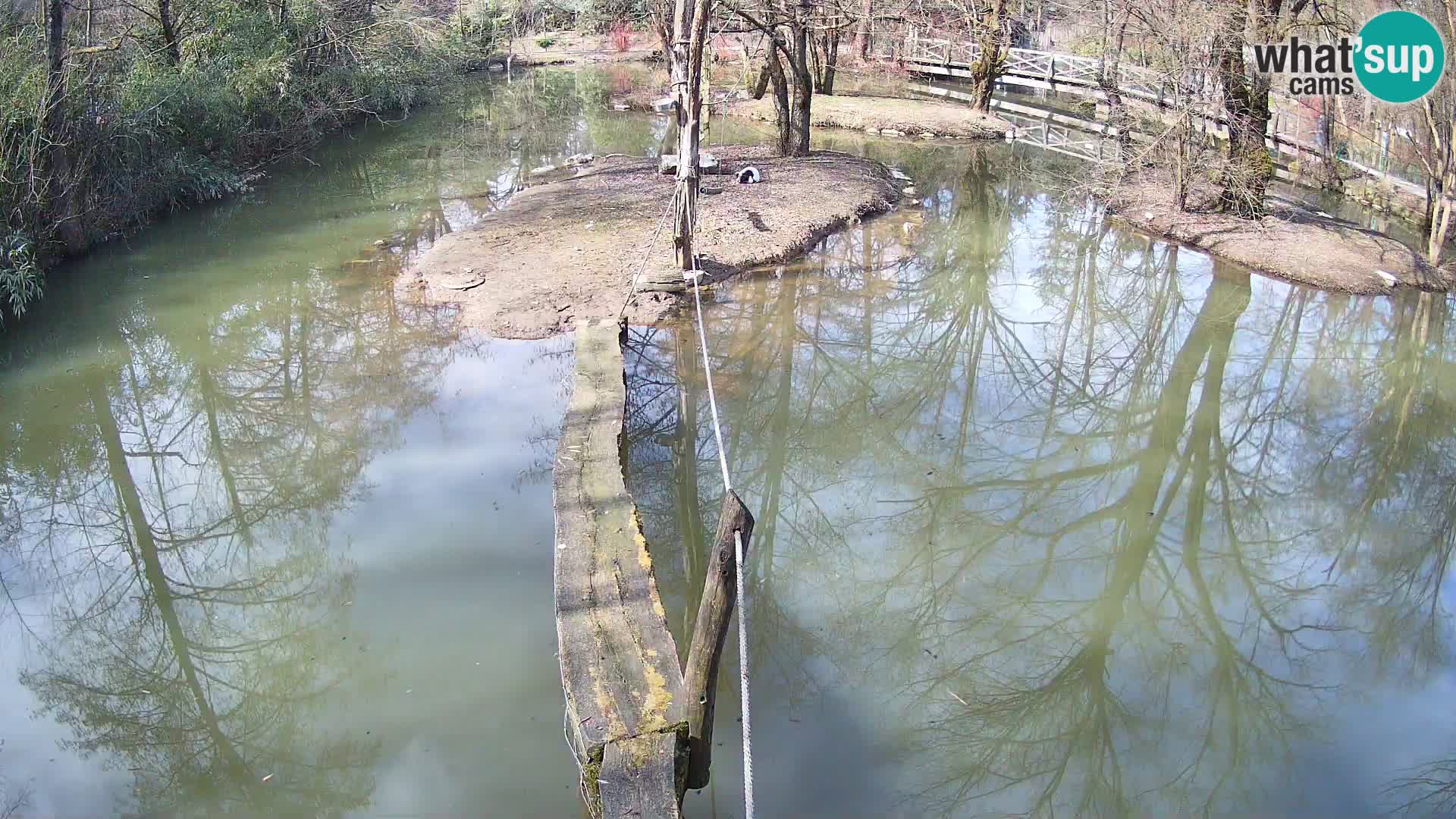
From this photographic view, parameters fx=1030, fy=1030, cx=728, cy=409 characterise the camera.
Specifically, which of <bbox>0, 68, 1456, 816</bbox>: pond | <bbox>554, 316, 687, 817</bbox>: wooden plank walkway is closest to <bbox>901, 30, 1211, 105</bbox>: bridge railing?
<bbox>0, 68, 1456, 816</bbox>: pond

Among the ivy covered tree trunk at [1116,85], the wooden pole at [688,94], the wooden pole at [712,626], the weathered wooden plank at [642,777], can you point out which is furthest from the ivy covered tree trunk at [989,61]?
the weathered wooden plank at [642,777]

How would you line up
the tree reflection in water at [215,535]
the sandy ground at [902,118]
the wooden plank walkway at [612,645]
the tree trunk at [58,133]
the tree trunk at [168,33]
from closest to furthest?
the wooden plank walkway at [612,645]
the tree reflection in water at [215,535]
the tree trunk at [58,133]
the tree trunk at [168,33]
the sandy ground at [902,118]

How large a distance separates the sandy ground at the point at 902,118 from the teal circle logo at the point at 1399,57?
7.56 m

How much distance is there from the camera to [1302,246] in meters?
11.9

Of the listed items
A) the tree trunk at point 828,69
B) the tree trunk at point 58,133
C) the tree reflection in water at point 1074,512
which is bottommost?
the tree reflection in water at point 1074,512

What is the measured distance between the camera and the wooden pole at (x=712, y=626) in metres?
4.29

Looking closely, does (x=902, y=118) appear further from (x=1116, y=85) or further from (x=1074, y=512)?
(x=1074, y=512)

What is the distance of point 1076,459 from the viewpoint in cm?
770

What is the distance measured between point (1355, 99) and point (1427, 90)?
268 cm

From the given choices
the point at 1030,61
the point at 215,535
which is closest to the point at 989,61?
the point at 1030,61

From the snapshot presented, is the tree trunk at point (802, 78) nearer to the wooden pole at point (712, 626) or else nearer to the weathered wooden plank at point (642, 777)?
the wooden pole at point (712, 626)

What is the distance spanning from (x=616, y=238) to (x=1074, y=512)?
655 cm

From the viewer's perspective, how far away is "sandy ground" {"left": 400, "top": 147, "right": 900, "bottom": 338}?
1002 cm

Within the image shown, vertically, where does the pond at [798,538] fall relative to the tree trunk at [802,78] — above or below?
below
